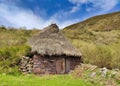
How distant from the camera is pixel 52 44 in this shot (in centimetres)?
3684

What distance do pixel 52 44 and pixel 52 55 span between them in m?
1.64

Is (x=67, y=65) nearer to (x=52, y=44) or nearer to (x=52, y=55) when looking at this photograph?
(x=52, y=55)

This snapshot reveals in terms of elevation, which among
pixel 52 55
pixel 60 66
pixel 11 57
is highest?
pixel 52 55

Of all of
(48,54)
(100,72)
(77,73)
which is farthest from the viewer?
(48,54)

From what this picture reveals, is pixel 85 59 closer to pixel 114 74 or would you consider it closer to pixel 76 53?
pixel 76 53

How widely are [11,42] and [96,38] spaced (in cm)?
3596

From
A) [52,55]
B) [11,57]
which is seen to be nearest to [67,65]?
[52,55]

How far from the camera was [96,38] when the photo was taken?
259 feet

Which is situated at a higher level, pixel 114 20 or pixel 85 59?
pixel 114 20

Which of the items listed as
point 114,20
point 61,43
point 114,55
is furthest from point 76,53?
point 114,20

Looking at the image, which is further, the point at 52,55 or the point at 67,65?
the point at 67,65

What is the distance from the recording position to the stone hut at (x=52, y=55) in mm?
35531

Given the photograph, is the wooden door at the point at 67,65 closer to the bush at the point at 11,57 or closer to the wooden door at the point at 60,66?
the wooden door at the point at 60,66

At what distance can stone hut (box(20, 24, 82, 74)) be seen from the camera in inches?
1399
